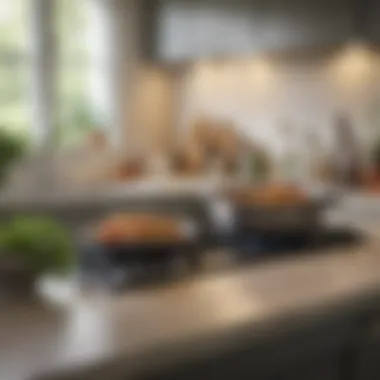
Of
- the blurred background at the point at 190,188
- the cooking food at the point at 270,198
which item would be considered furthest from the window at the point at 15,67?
the cooking food at the point at 270,198

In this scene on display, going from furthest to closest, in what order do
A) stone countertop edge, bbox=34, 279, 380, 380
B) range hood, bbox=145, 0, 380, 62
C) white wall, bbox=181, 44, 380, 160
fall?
white wall, bbox=181, 44, 380, 160 < range hood, bbox=145, 0, 380, 62 < stone countertop edge, bbox=34, 279, 380, 380

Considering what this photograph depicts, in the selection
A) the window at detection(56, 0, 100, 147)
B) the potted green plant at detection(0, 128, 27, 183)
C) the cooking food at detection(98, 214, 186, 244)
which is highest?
the window at detection(56, 0, 100, 147)

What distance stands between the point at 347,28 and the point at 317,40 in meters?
0.17

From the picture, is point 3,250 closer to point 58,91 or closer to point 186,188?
point 186,188

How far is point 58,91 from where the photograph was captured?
15.0ft

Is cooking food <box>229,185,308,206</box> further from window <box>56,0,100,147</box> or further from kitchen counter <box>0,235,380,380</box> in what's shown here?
window <box>56,0,100,147</box>

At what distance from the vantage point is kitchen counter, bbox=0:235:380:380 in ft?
3.88

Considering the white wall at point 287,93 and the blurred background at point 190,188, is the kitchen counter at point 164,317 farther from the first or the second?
the white wall at point 287,93

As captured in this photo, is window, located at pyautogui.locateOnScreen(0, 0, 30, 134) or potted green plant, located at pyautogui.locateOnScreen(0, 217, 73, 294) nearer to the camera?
potted green plant, located at pyautogui.locateOnScreen(0, 217, 73, 294)

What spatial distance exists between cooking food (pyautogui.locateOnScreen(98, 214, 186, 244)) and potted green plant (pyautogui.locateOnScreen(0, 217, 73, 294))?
9.0 inches

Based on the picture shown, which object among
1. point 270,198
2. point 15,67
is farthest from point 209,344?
point 15,67

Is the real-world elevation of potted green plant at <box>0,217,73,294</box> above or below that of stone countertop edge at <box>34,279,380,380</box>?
above

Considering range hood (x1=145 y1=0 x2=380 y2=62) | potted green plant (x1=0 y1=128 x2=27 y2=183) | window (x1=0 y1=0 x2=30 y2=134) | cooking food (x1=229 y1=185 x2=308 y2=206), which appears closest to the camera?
cooking food (x1=229 y1=185 x2=308 y2=206)

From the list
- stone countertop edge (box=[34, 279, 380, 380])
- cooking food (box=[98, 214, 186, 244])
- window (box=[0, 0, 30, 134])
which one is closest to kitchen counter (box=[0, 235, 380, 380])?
stone countertop edge (box=[34, 279, 380, 380])
